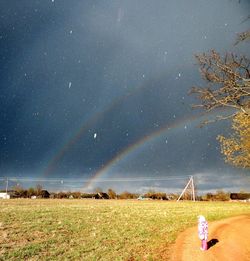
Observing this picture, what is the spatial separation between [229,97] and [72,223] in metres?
11.7

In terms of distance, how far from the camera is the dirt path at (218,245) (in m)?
15.0

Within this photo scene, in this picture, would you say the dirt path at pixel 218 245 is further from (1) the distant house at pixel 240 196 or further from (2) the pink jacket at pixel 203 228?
(1) the distant house at pixel 240 196

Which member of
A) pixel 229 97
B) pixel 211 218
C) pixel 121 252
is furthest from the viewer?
pixel 211 218

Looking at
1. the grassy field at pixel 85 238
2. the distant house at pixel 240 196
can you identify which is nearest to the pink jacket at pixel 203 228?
the grassy field at pixel 85 238

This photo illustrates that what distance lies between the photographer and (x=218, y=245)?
16922 millimetres

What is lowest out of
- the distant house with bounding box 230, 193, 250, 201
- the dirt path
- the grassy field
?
the dirt path

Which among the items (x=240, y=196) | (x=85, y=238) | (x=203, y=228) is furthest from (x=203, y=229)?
(x=240, y=196)

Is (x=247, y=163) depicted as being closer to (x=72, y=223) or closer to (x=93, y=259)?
(x=72, y=223)

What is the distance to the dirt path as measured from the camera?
15016 mm

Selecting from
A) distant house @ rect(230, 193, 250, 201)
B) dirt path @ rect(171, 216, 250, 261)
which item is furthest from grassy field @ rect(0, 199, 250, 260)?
distant house @ rect(230, 193, 250, 201)

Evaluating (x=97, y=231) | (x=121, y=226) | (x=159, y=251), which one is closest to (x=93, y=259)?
(x=159, y=251)

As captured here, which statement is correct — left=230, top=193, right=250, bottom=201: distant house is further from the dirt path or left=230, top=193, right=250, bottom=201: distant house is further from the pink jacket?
the pink jacket

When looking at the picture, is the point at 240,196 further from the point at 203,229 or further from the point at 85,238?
the point at 203,229

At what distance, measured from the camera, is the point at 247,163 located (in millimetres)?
32312
